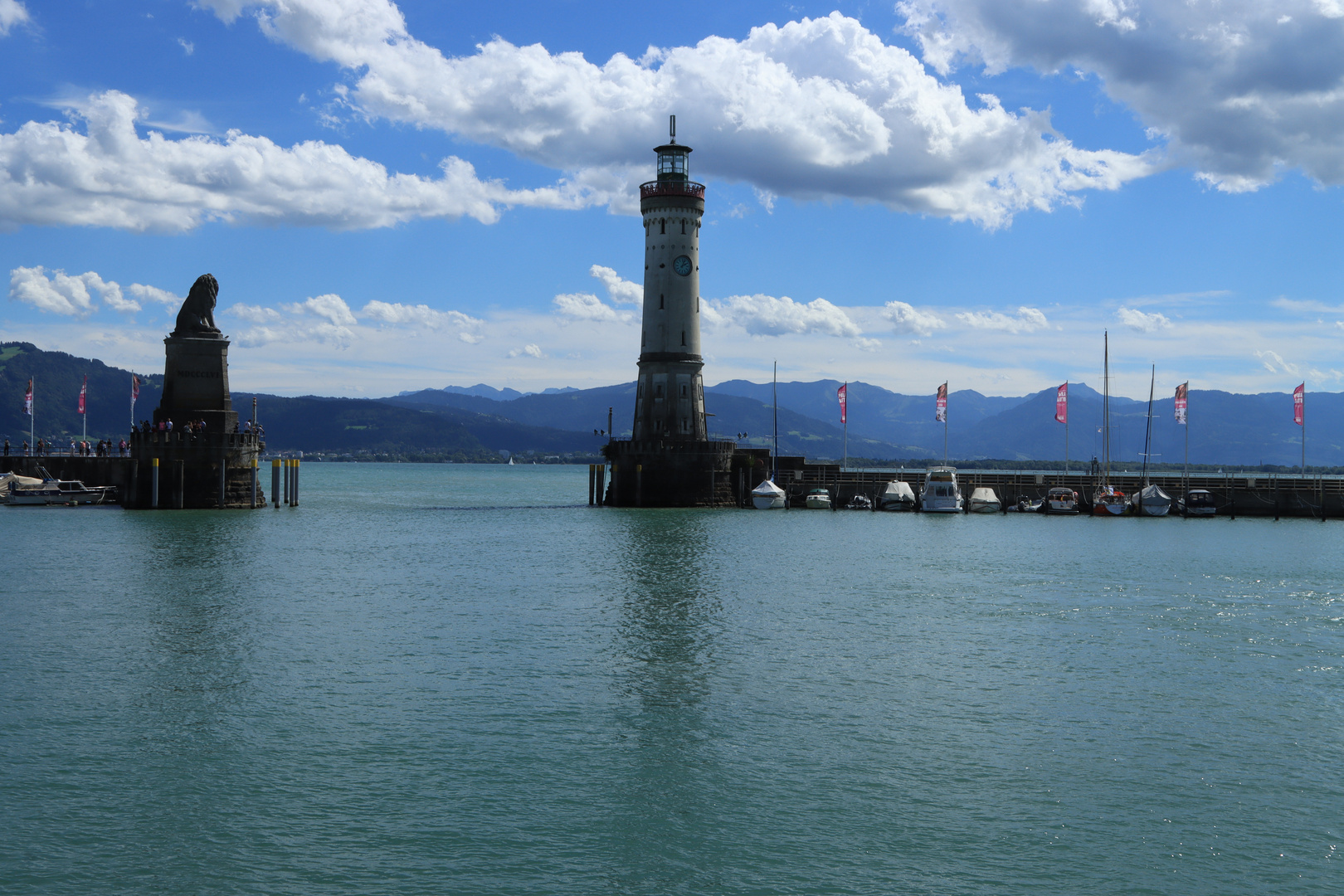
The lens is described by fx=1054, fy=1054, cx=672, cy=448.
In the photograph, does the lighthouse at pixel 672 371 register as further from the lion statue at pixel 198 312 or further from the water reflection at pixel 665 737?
the water reflection at pixel 665 737

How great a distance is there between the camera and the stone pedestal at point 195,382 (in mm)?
76625

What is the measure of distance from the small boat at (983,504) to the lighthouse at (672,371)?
2181 centimetres

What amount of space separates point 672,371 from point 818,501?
17.9 meters

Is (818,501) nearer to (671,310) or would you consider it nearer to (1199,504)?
(671,310)

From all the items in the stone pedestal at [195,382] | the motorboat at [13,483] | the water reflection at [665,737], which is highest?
the stone pedestal at [195,382]

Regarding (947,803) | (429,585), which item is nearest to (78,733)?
(947,803)

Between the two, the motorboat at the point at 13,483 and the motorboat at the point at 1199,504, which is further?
the motorboat at the point at 1199,504

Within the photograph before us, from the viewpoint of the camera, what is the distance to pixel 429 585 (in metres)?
44.3

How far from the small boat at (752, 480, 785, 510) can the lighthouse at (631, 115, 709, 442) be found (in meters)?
7.14

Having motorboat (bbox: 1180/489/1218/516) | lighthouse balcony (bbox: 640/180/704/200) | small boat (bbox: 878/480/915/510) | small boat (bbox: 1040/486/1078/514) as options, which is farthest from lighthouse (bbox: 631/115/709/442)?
motorboat (bbox: 1180/489/1218/516)

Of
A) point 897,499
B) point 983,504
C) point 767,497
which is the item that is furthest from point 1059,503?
point 767,497

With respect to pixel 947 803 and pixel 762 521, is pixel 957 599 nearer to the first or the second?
pixel 947 803

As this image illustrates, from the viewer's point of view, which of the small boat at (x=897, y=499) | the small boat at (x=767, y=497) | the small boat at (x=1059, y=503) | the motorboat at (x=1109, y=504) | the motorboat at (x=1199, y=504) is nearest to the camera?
the motorboat at (x=1199, y=504)

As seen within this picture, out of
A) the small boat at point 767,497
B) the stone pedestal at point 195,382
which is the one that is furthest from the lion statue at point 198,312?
the small boat at point 767,497
